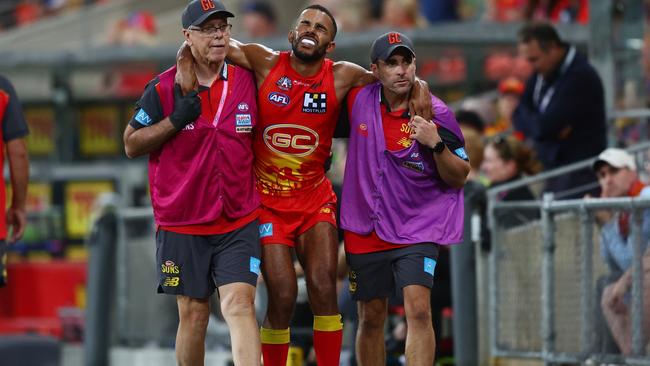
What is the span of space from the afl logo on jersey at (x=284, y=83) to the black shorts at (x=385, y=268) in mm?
1170

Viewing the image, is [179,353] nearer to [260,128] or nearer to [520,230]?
[260,128]

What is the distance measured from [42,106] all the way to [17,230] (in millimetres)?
14865

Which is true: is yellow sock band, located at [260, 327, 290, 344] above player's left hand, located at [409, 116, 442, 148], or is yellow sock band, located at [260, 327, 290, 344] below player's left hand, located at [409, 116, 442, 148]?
below

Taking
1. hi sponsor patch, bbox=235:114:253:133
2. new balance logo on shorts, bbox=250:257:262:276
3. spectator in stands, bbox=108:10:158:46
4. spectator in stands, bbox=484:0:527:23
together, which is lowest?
new balance logo on shorts, bbox=250:257:262:276

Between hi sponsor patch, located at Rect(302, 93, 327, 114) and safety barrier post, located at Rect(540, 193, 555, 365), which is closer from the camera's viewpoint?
hi sponsor patch, located at Rect(302, 93, 327, 114)

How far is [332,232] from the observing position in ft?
30.5

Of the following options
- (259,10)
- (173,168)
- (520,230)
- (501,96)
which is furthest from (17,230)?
(259,10)

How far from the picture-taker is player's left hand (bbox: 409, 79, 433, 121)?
363 inches

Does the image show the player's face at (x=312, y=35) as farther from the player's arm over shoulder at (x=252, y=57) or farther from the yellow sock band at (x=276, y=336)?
the yellow sock band at (x=276, y=336)

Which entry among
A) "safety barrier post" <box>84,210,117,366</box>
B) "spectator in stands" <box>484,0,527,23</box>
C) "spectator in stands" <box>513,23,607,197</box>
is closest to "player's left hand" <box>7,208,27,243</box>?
"safety barrier post" <box>84,210,117,366</box>

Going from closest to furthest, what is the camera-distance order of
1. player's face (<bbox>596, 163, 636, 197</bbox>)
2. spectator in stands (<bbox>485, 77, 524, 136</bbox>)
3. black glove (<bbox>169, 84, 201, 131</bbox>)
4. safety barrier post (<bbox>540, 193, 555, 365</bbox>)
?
black glove (<bbox>169, 84, 201, 131</bbox>)
player's face (<bbox>596, 163, 636, 197</bbox>)
safety barrier post (<bbox>540, 193, 555, 365</bbox>)
spectator in stands (<bbox>485, 77, 524, 136</bbox>)

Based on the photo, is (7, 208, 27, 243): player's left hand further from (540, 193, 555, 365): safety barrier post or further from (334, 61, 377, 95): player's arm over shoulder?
(540, 193, 555, 365): safety barrier post

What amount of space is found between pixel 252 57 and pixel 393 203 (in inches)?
50.0

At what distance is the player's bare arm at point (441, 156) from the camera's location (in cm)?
910
